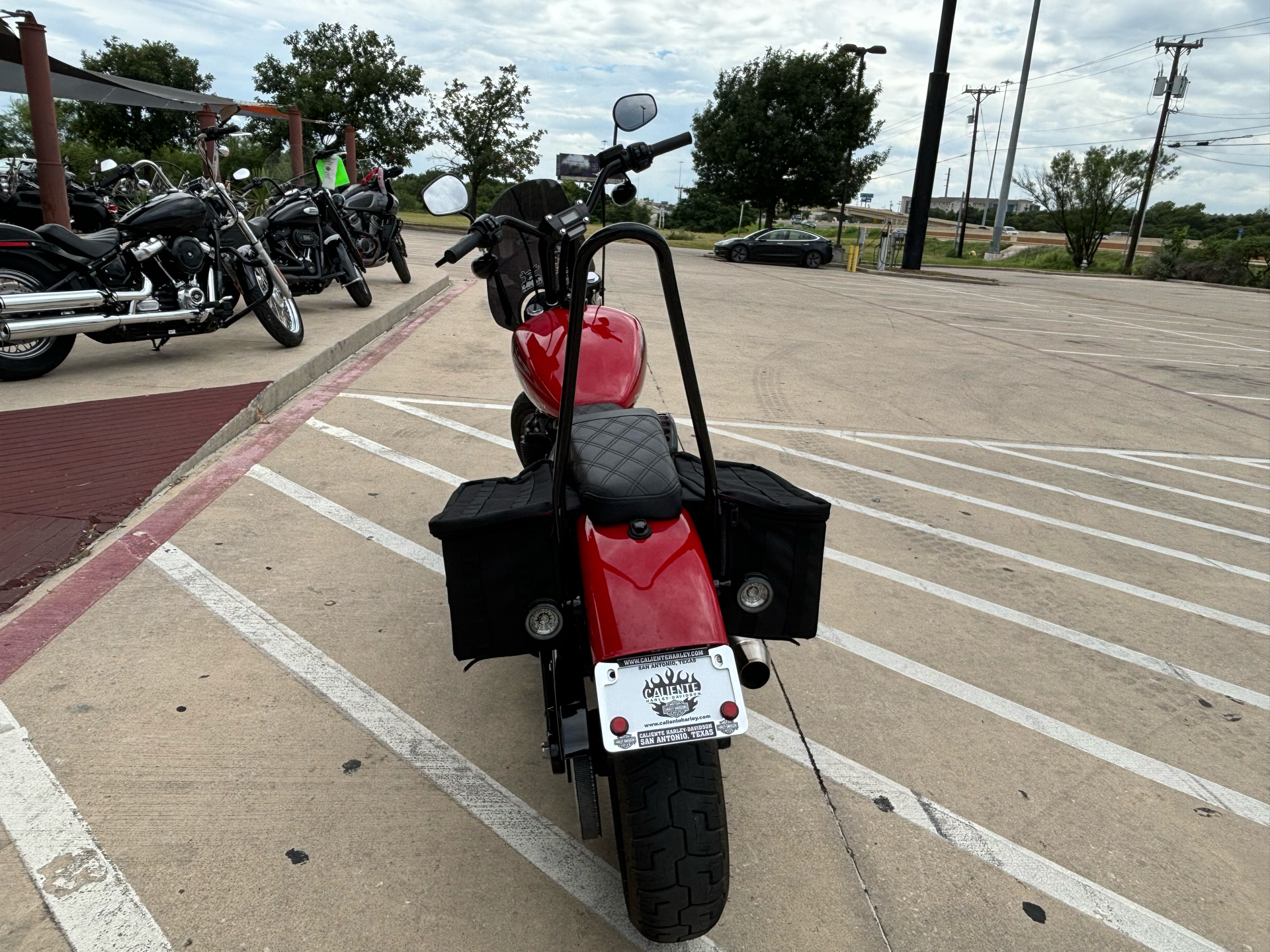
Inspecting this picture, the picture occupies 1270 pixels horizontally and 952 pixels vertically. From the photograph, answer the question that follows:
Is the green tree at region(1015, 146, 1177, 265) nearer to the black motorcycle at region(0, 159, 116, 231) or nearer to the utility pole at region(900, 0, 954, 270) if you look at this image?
the utility pole at region(900, 0, 954, 270)

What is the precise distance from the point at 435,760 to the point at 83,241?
4.88 metres

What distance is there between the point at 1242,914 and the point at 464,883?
193 centimetres

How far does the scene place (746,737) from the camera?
2652 millimetres

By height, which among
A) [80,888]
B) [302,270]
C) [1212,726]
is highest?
[302,270]

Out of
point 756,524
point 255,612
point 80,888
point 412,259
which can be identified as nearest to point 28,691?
point 255,612

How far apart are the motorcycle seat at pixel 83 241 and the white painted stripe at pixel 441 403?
1.74 m

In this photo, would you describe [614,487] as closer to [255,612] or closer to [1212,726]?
[255,612]

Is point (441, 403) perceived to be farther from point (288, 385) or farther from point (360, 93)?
point (360, 93)

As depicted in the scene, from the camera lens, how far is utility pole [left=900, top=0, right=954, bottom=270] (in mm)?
23859

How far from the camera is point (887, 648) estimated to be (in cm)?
321

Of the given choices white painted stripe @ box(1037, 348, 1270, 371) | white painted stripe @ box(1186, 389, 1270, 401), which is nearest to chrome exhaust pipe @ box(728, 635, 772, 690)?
white painted stripe @ box(1186, 389, 1270, 401)

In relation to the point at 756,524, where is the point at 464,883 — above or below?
below

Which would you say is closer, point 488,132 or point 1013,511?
point 1013,511

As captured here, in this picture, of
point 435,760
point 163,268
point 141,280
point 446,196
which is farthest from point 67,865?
point 163,268
